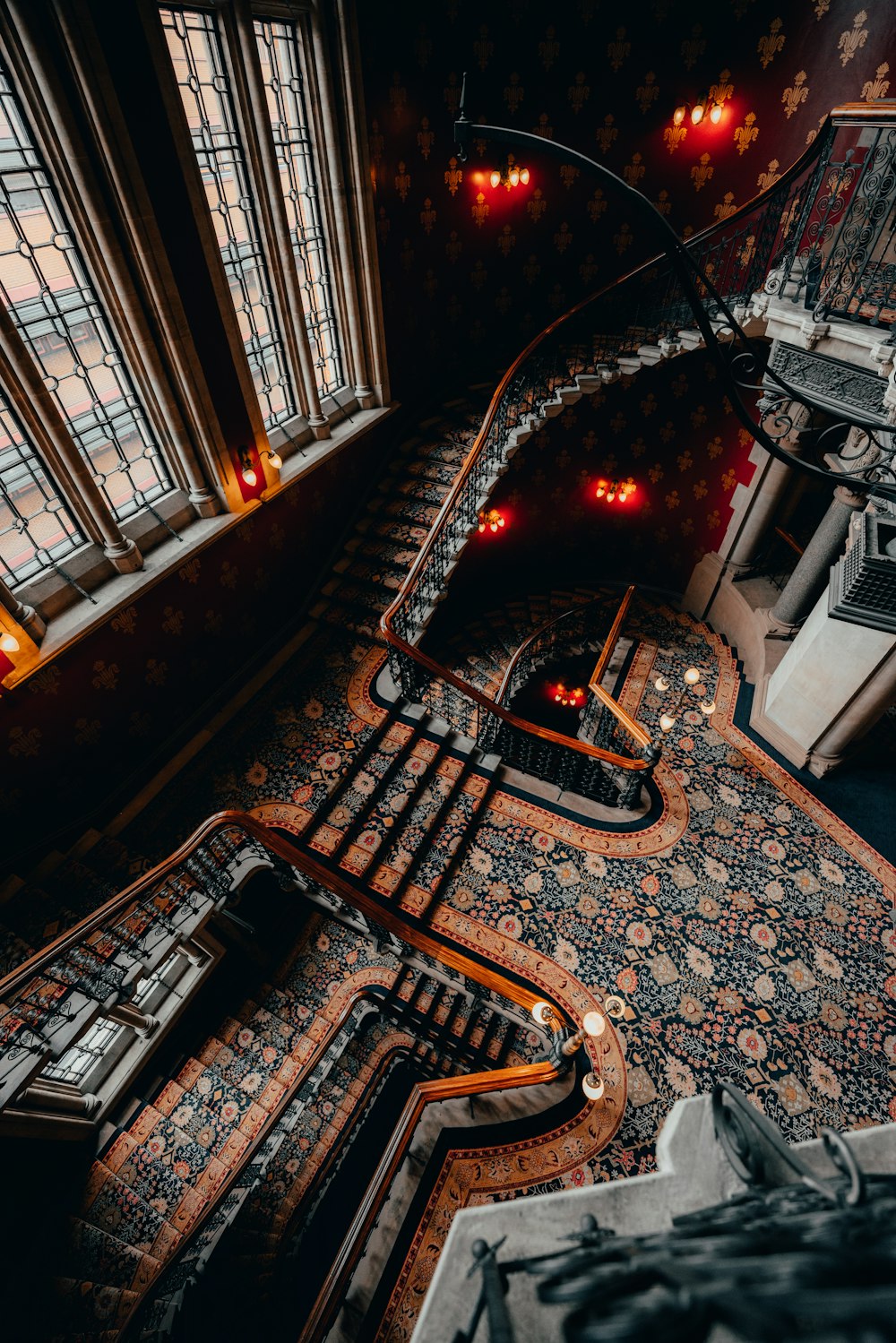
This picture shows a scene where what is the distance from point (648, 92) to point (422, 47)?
2827mm

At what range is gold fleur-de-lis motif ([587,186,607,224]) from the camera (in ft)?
26.6

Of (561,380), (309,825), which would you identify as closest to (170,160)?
(561,380)

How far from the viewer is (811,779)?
6.90 m

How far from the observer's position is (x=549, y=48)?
7.07m

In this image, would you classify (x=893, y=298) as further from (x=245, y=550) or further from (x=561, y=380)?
(x=245, y=550)

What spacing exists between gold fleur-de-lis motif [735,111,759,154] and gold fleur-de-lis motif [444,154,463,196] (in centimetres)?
341

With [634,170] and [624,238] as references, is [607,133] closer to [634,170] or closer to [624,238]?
[634,170]

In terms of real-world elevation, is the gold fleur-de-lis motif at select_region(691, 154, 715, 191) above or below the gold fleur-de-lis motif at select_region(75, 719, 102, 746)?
above

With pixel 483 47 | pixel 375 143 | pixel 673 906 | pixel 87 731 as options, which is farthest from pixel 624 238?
pixel 87 731

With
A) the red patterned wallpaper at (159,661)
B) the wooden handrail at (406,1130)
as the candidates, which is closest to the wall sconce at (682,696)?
the wooden handrail at (406,1130)

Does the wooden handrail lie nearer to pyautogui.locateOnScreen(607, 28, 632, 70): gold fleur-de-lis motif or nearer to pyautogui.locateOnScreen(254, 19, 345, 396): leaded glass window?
pyautogui.locateOnScreen(254, 19, 345, 396): leaded glass window

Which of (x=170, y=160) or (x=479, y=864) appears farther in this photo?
(x=479, y=864)

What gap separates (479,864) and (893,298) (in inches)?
244

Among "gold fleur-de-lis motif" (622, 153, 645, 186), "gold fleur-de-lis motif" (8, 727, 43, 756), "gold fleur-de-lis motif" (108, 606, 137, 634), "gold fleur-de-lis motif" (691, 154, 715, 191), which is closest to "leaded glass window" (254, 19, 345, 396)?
"gold fleur-de-lis motif" (108, 606, 137, 634)
